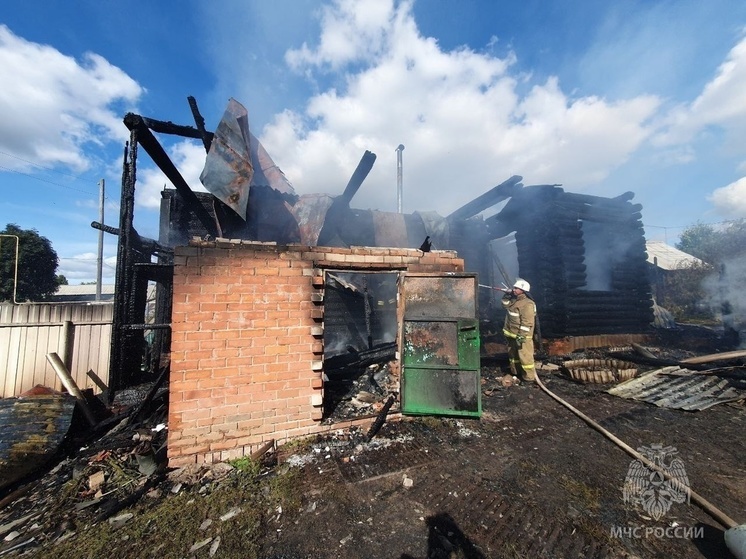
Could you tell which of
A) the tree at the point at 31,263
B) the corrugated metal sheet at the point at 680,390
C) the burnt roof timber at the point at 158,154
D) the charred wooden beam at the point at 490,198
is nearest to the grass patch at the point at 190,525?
the burnt roof timber at the point at 158,154

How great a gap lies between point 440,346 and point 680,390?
14.9 ft

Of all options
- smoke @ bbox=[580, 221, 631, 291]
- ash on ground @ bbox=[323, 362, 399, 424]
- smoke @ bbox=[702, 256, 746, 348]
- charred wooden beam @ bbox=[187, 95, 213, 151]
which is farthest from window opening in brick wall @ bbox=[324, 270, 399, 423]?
smoke @ bbox=[702, 256, 746, 348]

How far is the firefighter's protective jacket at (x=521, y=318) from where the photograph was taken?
19.9 ft

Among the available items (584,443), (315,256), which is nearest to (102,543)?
(315,256)

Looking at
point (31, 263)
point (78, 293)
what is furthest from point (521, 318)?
point (78, 293)

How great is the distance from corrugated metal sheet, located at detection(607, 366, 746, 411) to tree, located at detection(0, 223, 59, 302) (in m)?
26.5

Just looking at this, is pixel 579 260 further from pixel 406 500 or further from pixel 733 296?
pixel 406 500

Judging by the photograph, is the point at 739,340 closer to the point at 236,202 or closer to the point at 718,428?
the point at 718,428

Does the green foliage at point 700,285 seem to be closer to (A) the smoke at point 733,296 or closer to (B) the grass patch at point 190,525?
(A) the smoke at point 733,296

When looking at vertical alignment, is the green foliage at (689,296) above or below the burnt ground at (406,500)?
above

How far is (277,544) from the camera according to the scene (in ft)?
7.71

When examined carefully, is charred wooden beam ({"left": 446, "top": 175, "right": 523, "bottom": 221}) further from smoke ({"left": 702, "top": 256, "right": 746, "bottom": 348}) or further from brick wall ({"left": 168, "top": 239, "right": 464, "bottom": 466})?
smoke ({"left": 702, "top": 256, "right": 746, "bottom": 348})

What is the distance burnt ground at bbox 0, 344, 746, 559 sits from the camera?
232cm

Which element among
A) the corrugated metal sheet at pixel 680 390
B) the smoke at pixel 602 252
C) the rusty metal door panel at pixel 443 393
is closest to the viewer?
the rusty metal door panel at pixel 443 393
